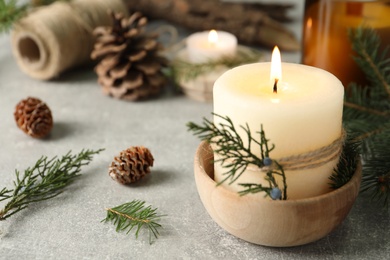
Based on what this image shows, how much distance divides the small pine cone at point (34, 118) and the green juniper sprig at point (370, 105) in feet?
1.28

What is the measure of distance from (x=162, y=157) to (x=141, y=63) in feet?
0.72

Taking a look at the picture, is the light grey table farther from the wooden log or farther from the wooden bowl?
the wooden log

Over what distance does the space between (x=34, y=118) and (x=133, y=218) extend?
0.85 feet

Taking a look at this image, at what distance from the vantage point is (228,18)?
1082mm

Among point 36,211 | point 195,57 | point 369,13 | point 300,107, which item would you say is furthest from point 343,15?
point 36,211

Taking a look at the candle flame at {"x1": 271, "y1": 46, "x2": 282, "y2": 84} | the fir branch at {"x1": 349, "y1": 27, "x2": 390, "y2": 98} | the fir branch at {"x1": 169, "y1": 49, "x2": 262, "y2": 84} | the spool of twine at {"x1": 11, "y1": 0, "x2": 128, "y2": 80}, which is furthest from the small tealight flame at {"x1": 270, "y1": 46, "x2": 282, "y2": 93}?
the spool of twine at {"x1": 11, "y1": 0, "x2": 128, "y2": 80}

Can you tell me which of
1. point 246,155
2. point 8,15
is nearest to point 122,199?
point 246,155

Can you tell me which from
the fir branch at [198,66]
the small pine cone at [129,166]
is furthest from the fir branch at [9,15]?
the small pine cone at [129,166]

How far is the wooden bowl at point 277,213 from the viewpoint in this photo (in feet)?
1.69

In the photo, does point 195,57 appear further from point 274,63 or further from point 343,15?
point 274,63

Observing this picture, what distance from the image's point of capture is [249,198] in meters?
0.52

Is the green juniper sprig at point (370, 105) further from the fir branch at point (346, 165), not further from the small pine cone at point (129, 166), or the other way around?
the small pine cone at point (129, 166)

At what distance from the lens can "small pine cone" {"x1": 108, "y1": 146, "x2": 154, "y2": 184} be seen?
0.68 meters

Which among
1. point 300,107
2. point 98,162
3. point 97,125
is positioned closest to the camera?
point 300,107
